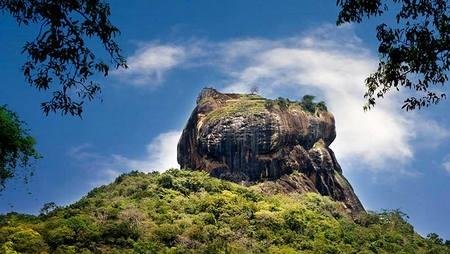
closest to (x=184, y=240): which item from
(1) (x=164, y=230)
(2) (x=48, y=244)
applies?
(1) (x=164, y=230)

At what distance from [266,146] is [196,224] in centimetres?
3179

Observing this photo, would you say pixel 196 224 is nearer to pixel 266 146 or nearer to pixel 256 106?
pixel 266 146

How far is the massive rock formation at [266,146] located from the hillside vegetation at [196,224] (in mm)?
5482

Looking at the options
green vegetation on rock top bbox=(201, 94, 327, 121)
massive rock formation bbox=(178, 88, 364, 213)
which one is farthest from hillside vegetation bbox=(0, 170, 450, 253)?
green vegetation on rock top bbox=(201, 94, 327, 121)

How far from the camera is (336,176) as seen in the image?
112750 millimetres

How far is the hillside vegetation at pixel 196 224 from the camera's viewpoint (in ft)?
205

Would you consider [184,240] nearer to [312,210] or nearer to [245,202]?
[245,202]

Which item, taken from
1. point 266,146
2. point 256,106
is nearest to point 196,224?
point 266,146

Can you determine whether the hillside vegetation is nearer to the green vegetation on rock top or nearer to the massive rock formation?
the massive rock formation

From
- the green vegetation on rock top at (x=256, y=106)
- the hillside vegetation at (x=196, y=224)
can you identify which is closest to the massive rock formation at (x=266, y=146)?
the green vegetation on rock top at (x=256, y=106)

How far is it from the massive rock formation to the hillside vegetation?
18.0 feet

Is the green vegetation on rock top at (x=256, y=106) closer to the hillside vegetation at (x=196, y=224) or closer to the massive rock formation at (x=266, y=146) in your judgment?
the massive rock formation at (x=266, y=146)

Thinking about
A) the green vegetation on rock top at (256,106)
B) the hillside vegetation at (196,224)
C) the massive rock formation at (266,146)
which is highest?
the green vegetation on rock top at (256,106)

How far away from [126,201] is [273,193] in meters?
25.3
